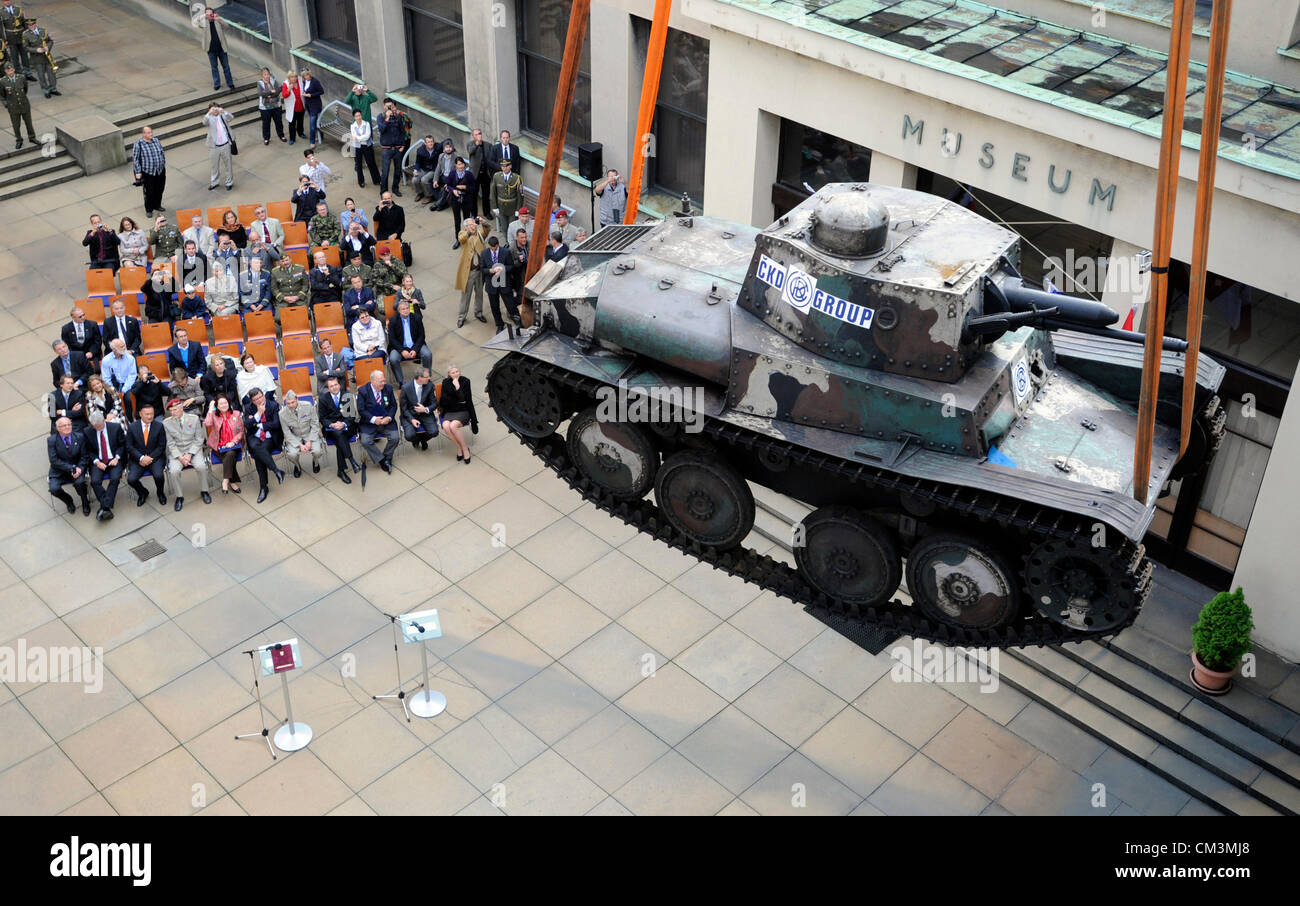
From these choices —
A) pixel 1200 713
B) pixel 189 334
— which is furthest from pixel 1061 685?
pixel 189 334

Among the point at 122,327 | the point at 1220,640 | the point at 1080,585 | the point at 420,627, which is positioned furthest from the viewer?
the point at 122,327

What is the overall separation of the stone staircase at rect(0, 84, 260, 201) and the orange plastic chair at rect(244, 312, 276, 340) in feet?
28.2

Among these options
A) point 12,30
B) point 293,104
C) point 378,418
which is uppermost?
point 12,30

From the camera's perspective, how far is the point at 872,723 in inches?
688

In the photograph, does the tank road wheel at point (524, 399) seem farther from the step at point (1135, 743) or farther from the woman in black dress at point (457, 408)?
the step at point (1135, 743)

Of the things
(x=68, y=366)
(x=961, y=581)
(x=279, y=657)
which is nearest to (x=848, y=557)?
(x=961, y=581)

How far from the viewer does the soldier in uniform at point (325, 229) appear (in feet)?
81.1

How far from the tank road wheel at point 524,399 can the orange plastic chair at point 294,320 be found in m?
9.23

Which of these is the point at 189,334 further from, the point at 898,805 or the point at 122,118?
the point at 898,805

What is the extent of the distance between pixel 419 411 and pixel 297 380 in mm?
1988

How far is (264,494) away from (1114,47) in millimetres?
13034

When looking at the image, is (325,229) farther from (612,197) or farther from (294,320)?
(612,197)

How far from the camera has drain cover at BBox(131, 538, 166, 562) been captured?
19.7 m

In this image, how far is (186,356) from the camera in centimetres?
2164
